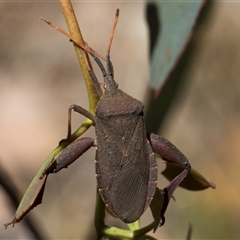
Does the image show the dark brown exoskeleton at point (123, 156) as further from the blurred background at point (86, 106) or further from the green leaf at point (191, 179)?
the blurred background at point (86, 106)

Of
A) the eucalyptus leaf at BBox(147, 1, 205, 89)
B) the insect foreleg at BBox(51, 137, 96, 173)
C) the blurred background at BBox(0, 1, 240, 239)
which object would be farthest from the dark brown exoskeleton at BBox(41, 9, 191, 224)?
the blurred background at BBox(0, 1, 240, 239)

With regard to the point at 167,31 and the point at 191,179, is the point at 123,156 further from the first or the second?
the point at 167,31

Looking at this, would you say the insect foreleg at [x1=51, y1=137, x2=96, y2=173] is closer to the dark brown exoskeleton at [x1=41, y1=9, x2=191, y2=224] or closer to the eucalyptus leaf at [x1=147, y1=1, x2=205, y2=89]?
the dark brown exoskeleton at [x1=41, y1=9, x2=191, y2=224]

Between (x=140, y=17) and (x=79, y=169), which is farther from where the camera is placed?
(x=140, y=17)

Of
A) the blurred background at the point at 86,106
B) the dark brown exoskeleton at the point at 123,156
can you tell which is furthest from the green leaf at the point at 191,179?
the blurred background at the point at 86,106

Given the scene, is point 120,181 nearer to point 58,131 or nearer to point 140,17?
point 58,131

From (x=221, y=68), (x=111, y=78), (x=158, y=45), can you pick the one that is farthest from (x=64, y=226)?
(x=158, y=45)
